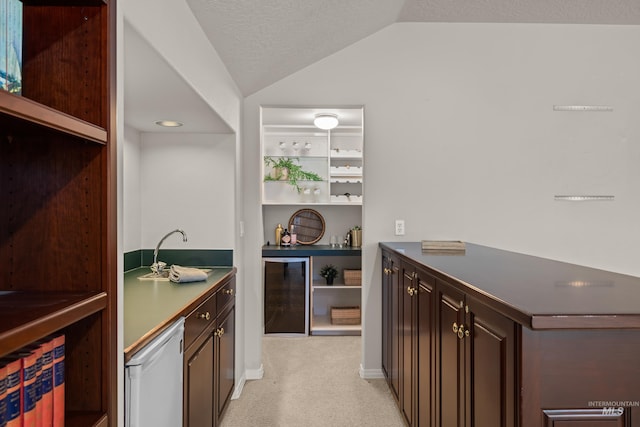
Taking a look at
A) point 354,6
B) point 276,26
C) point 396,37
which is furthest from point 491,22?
point 276,26

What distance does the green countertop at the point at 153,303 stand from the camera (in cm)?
126

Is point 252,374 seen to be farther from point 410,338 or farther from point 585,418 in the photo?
point 585,418

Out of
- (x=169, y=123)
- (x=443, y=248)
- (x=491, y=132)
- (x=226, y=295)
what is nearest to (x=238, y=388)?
(x=226, y=295)

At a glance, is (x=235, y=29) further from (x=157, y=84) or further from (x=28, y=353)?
(x=28, y=353)

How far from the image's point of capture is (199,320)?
181 centimetres

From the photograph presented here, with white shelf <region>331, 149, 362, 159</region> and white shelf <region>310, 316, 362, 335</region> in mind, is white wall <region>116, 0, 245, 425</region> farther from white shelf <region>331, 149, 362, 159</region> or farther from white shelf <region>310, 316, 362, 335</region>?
white shelf <region>331, 149, 362, 159</region>

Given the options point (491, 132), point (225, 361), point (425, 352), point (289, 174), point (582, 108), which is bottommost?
point (225, 361)

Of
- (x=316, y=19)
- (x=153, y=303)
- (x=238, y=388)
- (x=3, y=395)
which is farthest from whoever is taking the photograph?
(x=238, y=388)

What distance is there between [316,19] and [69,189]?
1.84m

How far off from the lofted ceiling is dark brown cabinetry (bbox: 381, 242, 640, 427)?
1350 millimetres

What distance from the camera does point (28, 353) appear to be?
30.3 inches

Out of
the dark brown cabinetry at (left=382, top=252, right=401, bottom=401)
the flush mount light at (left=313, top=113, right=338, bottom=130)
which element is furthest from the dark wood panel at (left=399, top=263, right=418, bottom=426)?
the flush mount light at (left=313, top=113, right=338, bottom=130)

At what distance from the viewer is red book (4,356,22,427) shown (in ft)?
2.34

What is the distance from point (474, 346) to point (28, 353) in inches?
46.8
